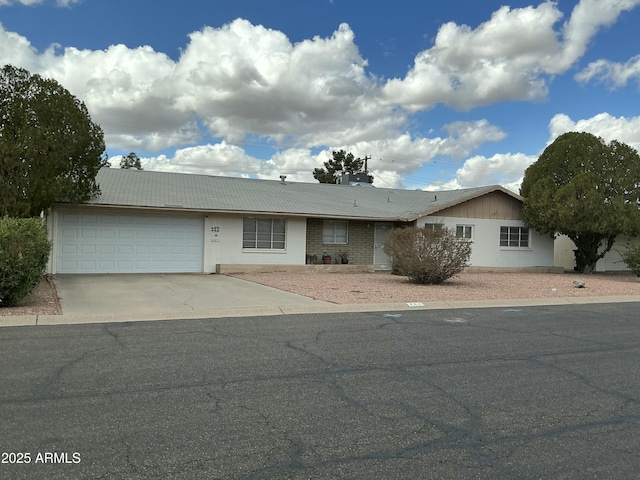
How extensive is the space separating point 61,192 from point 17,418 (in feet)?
42.4

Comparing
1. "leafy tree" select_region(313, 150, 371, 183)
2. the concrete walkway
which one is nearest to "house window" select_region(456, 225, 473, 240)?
the concrete walkway

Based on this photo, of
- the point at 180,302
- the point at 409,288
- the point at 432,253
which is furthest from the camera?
the point at 432,253

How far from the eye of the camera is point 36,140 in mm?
14914

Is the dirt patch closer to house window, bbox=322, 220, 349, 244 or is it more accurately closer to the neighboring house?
the neighboring house

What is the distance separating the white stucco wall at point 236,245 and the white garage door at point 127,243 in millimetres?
343

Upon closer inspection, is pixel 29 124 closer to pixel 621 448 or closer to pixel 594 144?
pixel 621 448

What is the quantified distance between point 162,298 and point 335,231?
37.5 ft

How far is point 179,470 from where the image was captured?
370 centimetres

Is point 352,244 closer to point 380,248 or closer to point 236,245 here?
point 380,248

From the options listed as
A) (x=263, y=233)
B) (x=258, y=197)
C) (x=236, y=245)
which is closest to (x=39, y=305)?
(x=236, y=245)

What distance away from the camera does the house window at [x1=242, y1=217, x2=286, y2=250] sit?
21.3m

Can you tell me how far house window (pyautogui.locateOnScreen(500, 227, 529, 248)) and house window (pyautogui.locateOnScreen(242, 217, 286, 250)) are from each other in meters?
11.1

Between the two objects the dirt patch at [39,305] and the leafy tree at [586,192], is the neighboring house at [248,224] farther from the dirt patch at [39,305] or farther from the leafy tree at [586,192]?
the dirt patch at [39,305]

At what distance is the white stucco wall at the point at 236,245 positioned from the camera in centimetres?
2052
